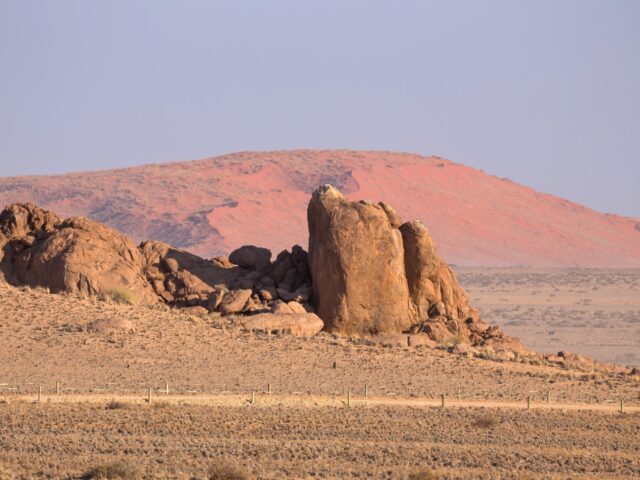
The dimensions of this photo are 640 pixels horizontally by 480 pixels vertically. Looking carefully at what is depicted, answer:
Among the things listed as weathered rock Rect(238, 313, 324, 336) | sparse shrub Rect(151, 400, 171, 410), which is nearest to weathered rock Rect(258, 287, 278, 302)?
weathered rock Rect(238, 313, 324, 336)

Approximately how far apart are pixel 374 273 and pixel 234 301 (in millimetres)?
5138

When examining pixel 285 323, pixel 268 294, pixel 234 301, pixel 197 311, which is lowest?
pixel 285 323

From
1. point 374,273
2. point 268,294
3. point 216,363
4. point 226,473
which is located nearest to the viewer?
point 226,473

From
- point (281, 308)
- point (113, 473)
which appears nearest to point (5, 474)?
point (113, 473)

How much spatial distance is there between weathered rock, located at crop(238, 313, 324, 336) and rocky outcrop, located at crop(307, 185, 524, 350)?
3.00ft

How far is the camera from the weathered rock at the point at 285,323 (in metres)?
45.9

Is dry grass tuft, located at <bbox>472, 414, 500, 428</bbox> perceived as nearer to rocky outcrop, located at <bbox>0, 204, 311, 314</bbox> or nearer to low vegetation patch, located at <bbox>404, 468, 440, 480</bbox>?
low vegetation patch, located at <bbox>404, 468, 440, 480</bbox>

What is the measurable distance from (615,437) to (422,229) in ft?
55.5

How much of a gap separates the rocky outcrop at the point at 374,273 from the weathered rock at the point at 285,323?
915 mm

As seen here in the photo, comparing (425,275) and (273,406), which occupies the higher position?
(425,275)

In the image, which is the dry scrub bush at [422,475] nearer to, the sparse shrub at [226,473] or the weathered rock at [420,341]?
the sparse shrub at [226,473]

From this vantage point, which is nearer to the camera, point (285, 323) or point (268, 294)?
point (285, 323)

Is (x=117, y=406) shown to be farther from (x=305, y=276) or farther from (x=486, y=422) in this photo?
(x=305, y=276)

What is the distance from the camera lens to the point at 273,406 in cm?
3644
